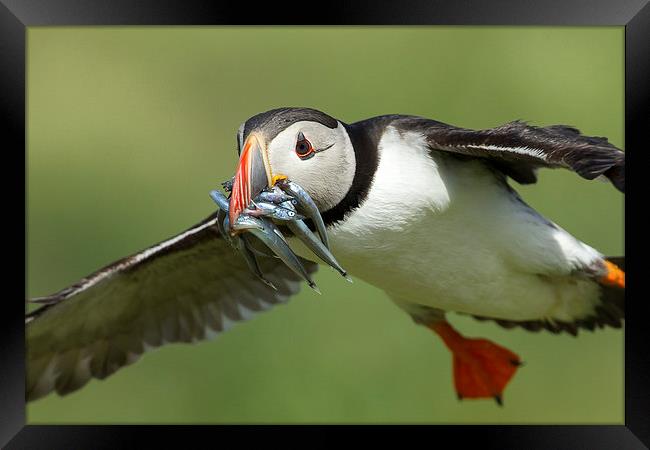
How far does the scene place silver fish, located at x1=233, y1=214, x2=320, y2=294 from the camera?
4316 millimetres

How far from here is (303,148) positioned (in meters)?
4.69

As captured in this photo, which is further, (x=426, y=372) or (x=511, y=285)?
(x=426, y=372)

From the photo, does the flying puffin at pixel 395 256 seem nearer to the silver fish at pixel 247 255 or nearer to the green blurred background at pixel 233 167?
the silver fish at pixel 247 255

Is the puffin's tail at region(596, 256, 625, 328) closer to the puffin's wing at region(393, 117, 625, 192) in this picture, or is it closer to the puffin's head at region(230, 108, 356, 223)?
the puffin's wing at region(393, 117, 625, 192)

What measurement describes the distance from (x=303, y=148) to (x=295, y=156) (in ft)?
0.19

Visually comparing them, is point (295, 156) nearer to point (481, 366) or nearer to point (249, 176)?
point (249, 176)

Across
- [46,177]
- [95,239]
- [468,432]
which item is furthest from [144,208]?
[468,432]

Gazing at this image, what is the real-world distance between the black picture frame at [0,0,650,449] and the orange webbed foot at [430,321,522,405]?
1336mm

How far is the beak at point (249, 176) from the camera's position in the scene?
171 inches

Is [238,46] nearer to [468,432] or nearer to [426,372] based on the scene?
[426,372]

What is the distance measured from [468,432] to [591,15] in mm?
1941

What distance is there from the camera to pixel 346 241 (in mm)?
4949

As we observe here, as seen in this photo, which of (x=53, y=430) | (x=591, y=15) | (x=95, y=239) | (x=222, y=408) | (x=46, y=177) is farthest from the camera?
(x=46, y=177)

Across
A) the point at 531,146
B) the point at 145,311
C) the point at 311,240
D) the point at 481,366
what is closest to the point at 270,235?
the point at 311,240
